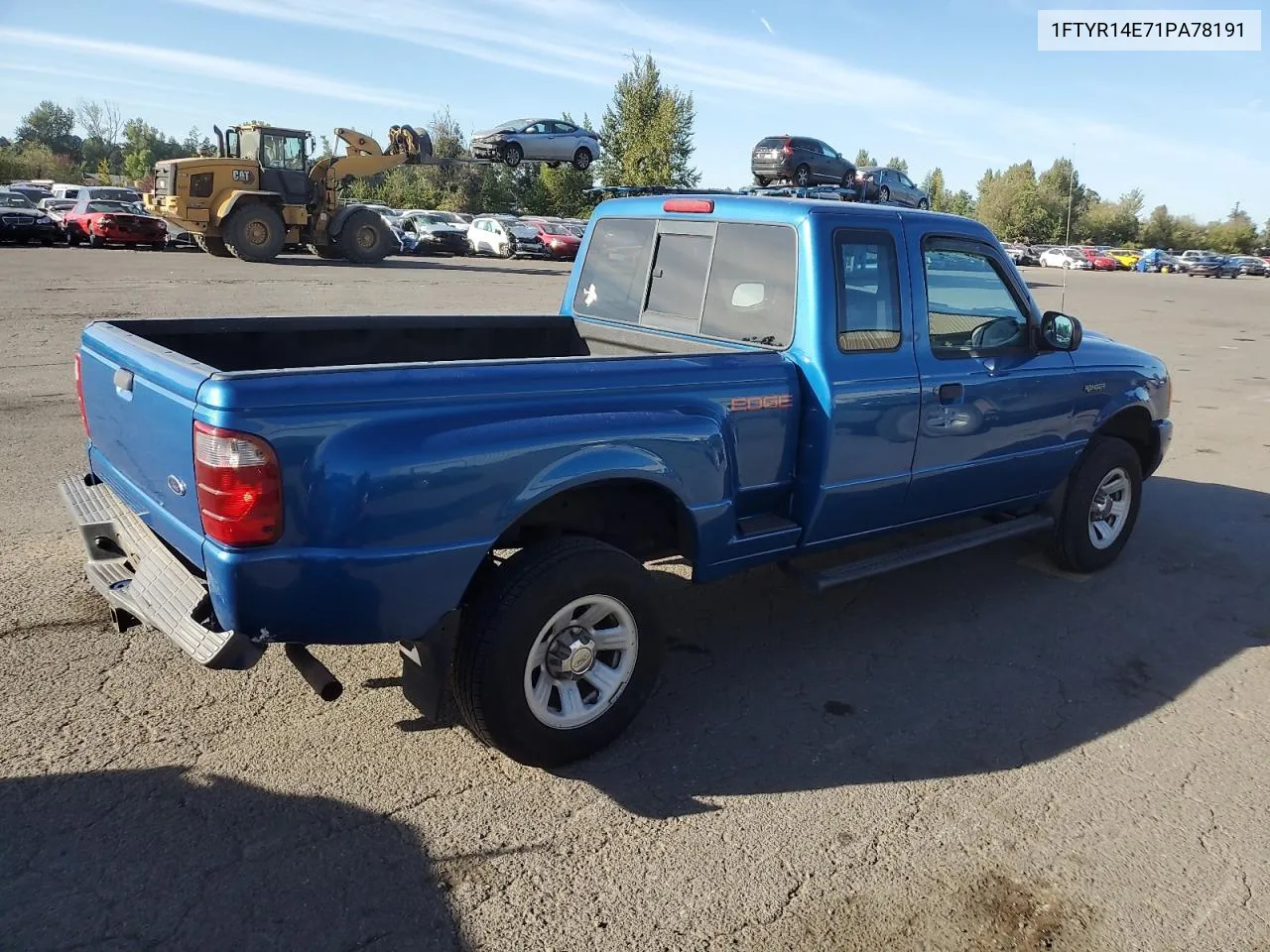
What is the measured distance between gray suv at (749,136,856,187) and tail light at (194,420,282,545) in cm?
2225

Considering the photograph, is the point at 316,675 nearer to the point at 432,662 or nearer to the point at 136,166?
the point at 432,662

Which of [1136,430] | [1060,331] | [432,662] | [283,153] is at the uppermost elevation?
[283,153]

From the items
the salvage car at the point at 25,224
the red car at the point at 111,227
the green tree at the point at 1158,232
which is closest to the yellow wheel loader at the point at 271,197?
Answer: the red car at the point at 111,227

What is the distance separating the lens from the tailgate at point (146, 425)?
9.23 ft

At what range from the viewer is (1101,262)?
60.0 meters

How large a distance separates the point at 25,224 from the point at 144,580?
29.8m

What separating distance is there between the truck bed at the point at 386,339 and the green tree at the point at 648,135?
1792 inches

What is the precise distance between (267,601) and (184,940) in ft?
2.95

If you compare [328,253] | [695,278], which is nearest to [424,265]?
[328,253]

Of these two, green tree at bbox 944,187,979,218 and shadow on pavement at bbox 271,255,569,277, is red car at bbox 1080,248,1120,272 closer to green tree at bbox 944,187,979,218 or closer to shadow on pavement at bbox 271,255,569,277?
green tree at bbox 944,187,979,218

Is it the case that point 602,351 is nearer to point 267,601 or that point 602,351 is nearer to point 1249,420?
point 267,601

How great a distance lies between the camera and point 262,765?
10.7ft

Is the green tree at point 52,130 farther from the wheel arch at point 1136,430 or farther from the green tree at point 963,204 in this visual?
the wheel arch at point 1136,430

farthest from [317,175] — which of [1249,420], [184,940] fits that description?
[184,940]
